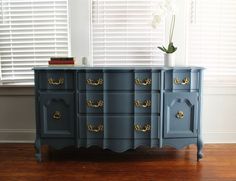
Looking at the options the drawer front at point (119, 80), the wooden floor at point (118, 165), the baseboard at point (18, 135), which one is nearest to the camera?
the wooden floor at point (118, 165)

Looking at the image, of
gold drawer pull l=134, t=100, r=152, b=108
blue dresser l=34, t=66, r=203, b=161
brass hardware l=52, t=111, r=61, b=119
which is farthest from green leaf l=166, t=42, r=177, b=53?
brass hardware l=52, t=111, r=61, b=119

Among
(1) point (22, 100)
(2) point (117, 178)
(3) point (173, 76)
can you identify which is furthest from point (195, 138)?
(1) point (22, 100)

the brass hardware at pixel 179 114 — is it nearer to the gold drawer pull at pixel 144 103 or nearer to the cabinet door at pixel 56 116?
the gold drawer pull at pixel 144 103

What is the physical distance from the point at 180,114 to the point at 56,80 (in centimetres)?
114

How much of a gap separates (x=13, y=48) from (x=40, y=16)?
1.50 feet

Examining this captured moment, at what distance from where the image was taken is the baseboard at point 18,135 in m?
2.94

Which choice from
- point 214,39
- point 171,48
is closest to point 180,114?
point 171,48

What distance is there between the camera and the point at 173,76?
230 centimetres

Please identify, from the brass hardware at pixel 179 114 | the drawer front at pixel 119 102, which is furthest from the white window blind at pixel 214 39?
the drawer front at pixel 119 102

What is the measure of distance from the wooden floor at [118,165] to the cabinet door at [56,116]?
0.29m

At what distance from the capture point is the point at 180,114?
92.3 inches

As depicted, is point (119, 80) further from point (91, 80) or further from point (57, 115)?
point (57, 115)

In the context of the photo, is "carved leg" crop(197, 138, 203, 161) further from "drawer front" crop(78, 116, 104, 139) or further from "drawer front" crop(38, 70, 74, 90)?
"drawer front" crop(38, 70, 74, 90)

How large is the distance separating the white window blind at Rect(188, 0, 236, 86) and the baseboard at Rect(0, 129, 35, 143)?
194 cm
